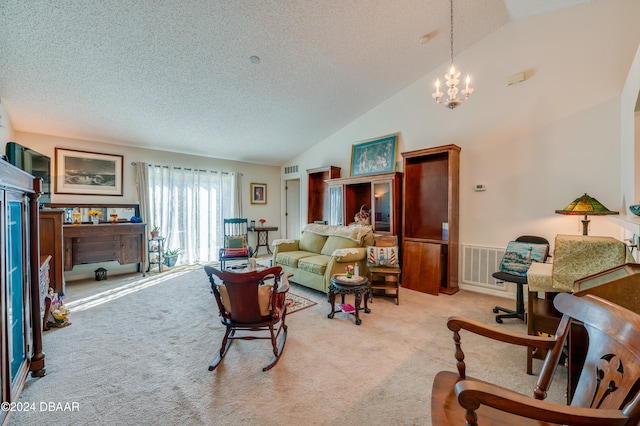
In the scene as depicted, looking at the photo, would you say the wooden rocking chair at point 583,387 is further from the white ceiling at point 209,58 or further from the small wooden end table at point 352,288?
the white ceiling at point 209,58

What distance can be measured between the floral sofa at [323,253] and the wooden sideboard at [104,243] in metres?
2.60

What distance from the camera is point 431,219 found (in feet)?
14.8

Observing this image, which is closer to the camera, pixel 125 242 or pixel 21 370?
pixel 21 370

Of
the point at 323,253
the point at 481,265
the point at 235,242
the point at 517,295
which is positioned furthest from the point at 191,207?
the point at 517,295

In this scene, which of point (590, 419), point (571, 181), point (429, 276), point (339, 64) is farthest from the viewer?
point (429, 276)

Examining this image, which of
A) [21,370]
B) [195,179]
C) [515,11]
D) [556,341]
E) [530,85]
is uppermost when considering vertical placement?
[515,11]

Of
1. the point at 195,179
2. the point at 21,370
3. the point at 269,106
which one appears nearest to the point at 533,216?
the point at 269,106

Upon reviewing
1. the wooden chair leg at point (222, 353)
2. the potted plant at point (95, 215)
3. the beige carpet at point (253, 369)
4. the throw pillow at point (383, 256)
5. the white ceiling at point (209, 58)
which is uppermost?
the white ceiling at point (209, 58)

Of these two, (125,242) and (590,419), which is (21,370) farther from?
(125,242)

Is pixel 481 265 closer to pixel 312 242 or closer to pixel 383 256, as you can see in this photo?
pixel 383 256

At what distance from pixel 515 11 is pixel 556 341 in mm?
4189

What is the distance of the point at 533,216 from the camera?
11.5 feet

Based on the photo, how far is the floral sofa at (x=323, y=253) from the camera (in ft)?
11.9

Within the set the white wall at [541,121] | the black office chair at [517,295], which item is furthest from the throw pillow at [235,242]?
Answer: the black office chair at [517,295]
